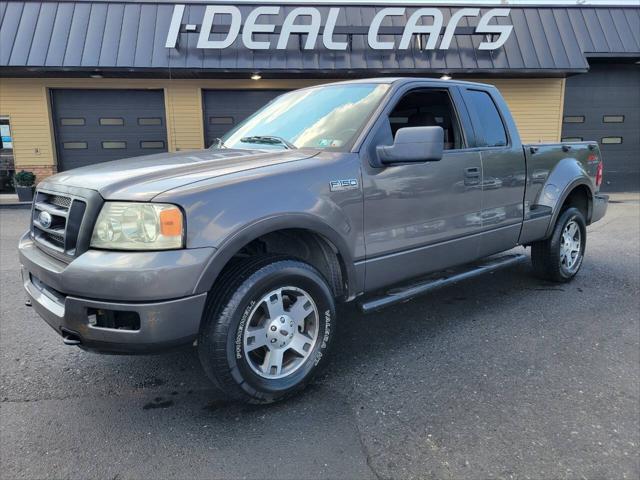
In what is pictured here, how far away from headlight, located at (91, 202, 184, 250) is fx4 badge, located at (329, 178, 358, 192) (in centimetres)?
98

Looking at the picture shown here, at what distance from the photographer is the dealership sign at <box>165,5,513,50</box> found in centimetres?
1263

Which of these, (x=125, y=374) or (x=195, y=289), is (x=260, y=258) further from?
(x=125, y=374)

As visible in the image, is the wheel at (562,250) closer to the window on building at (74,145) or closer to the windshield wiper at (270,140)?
the windshield wiper at (270,140)

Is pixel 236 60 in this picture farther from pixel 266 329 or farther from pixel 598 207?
pixel 266 329

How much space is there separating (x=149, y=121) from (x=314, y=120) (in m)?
11.9

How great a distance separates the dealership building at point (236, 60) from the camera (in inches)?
500

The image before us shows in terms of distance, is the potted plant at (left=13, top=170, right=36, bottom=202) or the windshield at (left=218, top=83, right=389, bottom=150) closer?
the windshield at (left=218, top=83, right=389, bottom=150)

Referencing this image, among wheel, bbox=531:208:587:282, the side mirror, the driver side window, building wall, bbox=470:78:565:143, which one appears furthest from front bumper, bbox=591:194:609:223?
building wall, bbox=470:78:565:143

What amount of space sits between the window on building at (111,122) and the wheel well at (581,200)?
12.4m

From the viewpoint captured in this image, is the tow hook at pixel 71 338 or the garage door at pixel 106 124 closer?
the tow hook at pixel 71 338

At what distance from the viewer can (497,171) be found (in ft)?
13.7

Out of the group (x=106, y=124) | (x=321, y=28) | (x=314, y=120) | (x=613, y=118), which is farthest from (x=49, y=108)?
(x=613, y=118)

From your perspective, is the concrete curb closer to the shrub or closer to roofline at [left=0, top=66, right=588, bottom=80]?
the shrub

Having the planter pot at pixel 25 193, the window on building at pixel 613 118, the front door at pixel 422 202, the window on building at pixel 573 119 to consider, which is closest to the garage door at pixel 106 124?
the planter pot at pixel 25 193
